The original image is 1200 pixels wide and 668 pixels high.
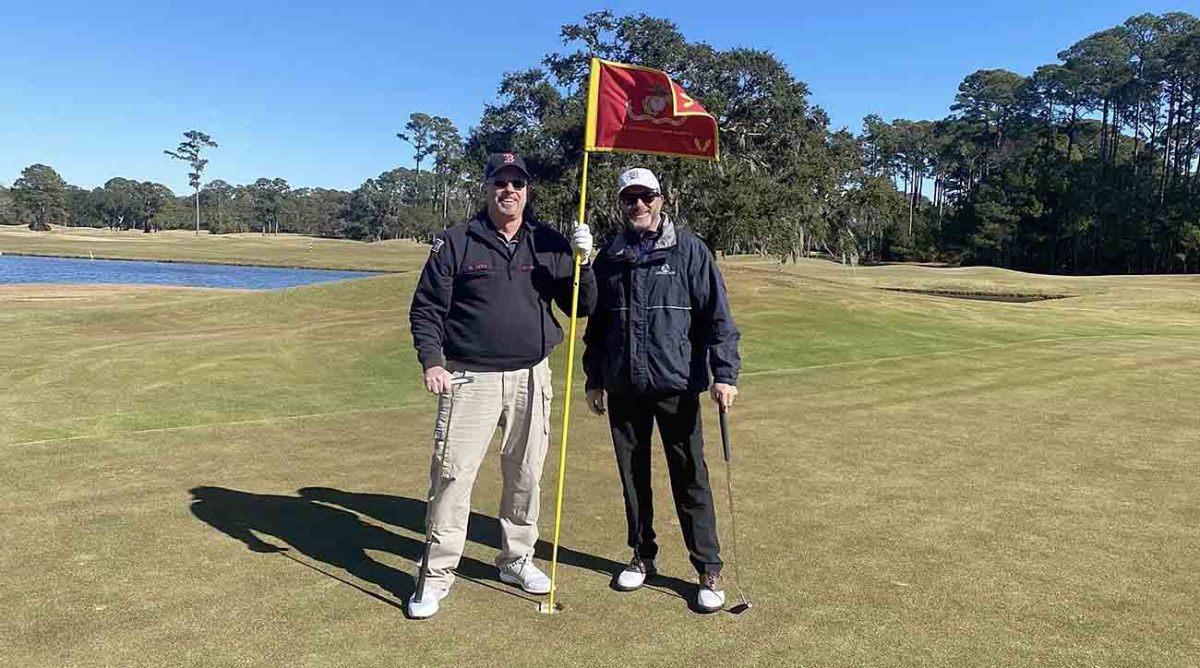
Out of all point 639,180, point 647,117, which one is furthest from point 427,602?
point 647,117

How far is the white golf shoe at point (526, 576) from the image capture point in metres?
4.85

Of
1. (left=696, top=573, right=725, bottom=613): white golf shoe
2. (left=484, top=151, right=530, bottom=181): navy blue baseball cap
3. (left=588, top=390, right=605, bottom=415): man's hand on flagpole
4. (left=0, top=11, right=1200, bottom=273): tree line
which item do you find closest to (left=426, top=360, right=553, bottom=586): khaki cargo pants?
(left=588, top=390, right=605, bottom=415): man's hand on flagpole

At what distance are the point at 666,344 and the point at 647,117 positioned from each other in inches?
68.2

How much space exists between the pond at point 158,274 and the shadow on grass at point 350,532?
38.6 m

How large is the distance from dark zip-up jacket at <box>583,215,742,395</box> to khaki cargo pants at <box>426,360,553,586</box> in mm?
559

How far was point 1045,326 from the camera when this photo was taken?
22.3 meters

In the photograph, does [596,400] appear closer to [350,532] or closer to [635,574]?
[635,574]

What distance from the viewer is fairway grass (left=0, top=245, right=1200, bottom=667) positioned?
4.19m

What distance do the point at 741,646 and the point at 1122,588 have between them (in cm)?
250

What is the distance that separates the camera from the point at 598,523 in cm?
620

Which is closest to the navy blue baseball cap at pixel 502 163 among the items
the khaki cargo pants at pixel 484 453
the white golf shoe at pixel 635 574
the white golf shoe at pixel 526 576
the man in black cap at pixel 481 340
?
the man in black cap at pixel 481 340

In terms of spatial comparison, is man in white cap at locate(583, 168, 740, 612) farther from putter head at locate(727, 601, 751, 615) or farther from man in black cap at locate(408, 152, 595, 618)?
man in black cap at locate(408, 152, 595, 618)

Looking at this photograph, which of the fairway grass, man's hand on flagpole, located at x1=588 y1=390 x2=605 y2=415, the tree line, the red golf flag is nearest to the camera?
the fairway grass

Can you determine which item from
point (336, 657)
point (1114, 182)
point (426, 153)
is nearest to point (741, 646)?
point (336, 657)
